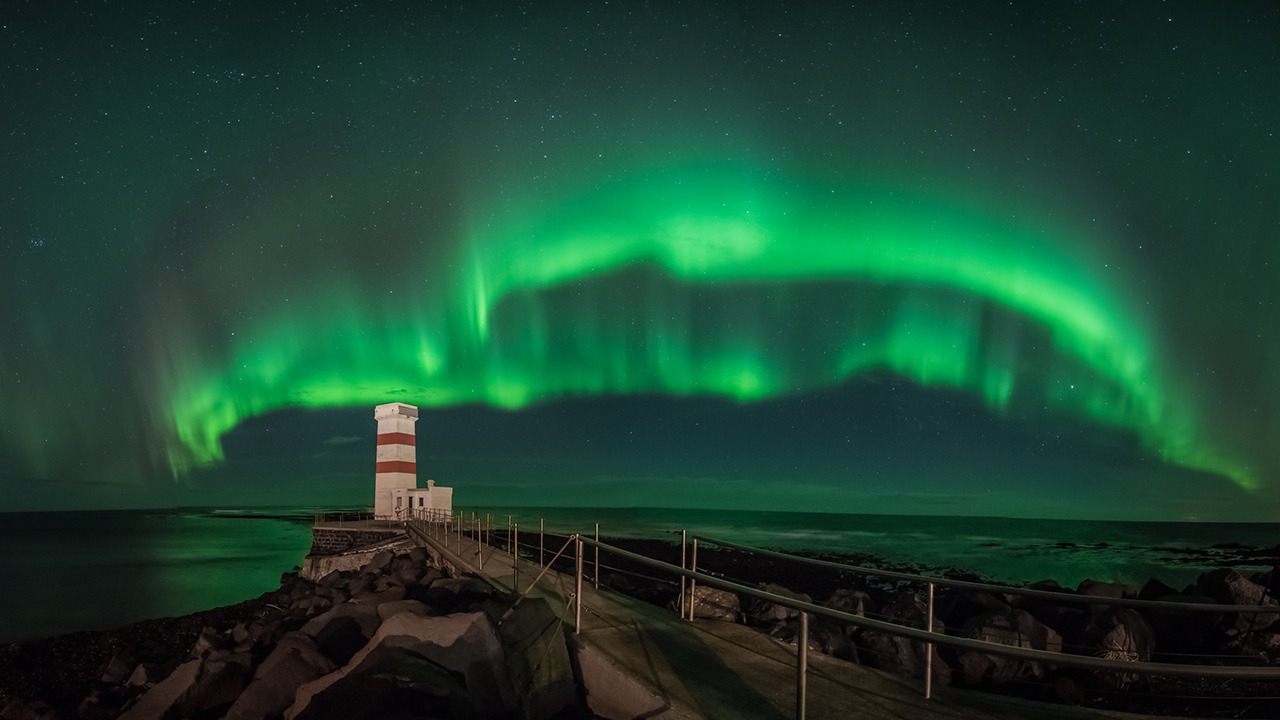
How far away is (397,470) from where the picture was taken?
116 ft

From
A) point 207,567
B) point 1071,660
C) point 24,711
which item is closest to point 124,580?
point 207,567

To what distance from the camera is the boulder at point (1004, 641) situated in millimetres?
9406

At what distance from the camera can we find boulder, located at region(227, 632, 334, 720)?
645 cm

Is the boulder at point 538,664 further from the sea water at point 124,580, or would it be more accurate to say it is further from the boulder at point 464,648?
the sea water at point 124,580

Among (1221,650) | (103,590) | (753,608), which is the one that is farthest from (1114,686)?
(103,590)

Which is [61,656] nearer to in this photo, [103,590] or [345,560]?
[345,560]

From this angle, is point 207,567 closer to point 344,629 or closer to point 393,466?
point 393,466

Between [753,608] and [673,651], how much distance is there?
6.49 meters

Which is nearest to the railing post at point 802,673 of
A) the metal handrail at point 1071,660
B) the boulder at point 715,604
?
the metal handrail at point 1071,660

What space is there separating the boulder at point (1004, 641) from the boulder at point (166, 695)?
342 inches

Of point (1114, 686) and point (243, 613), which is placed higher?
point (1114, 686)

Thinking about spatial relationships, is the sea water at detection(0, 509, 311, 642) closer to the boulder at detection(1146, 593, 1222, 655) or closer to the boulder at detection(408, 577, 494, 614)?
the boulder at detection(408, 577, 494, 614)

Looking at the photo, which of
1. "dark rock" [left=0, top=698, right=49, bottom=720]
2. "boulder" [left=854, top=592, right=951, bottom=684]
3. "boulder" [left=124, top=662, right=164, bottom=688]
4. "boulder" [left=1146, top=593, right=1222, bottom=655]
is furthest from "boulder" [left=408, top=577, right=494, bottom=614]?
"boulder" [left=1146, top=593, right=1222, bottom=655]

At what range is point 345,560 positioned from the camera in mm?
27047
